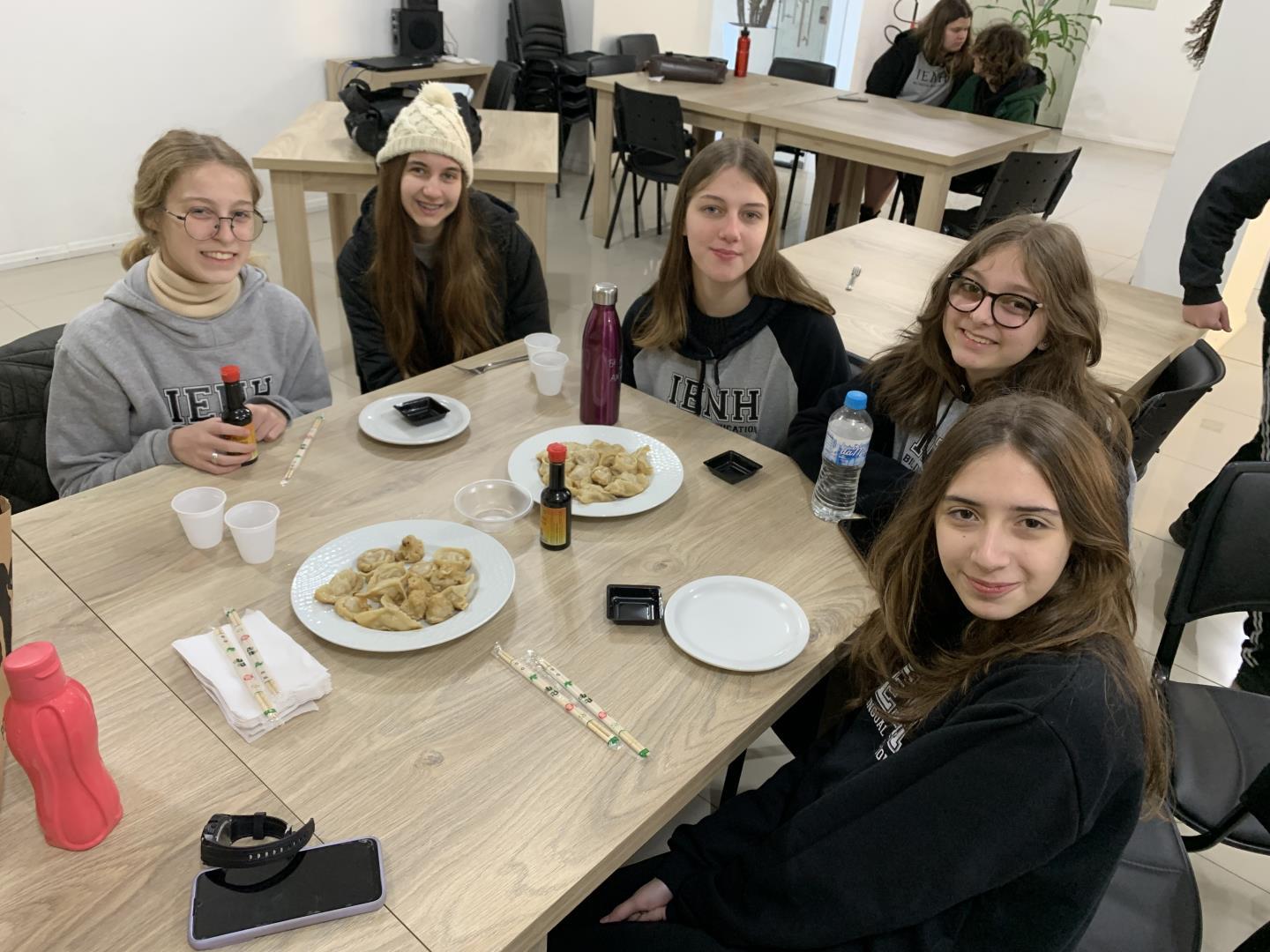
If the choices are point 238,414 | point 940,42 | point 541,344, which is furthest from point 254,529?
point 940,42

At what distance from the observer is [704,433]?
184 cm

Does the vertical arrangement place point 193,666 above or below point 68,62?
below

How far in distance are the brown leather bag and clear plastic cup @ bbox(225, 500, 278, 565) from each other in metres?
4.46

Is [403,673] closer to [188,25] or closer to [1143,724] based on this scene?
[1143,724]

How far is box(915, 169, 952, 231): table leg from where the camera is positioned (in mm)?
4027

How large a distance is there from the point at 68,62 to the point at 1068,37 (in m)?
7.86

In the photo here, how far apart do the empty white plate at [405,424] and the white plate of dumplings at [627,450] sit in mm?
160

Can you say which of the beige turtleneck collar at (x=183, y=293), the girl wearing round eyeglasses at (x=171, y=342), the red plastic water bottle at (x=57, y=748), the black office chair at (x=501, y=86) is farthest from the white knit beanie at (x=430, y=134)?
the black office chair at (x=501, y=86)

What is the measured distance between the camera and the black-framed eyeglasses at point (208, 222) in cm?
172

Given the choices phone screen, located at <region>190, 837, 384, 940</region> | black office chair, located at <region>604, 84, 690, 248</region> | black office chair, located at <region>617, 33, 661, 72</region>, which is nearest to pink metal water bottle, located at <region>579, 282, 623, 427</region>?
phone screen, located at <region>190, 837, 384, 940</region>

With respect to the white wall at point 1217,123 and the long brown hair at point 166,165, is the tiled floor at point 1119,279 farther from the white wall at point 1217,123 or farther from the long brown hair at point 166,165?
the long brown hair at point 166,165

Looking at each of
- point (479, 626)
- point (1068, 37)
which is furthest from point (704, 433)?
point (1068, 37)

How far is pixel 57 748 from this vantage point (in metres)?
0.88

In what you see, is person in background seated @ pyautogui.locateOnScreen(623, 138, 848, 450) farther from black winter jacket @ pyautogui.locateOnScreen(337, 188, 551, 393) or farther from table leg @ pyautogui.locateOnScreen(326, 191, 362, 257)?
table leg @ pyautogui.locateOnScreen(326, 191, 362, 257)
